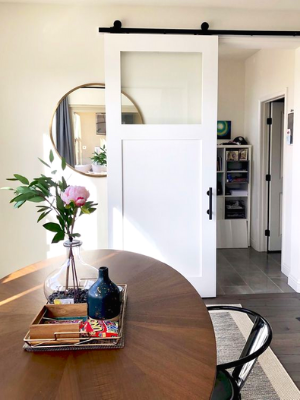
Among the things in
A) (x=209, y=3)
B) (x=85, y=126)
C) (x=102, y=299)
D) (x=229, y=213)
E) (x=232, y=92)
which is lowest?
(x=229, y=213)

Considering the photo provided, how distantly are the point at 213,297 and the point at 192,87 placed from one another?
2045mm

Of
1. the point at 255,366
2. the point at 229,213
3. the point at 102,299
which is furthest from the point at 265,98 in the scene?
the point at 102,299

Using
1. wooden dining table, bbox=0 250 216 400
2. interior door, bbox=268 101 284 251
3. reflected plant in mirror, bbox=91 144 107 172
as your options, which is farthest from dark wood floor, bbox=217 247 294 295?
wooden dining table, bbox=0 250 216 400

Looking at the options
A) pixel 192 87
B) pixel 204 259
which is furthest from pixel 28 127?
pixel 204 259

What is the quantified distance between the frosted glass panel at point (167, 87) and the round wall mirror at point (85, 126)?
0.12 metres

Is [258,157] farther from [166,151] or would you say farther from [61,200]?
[61,200]

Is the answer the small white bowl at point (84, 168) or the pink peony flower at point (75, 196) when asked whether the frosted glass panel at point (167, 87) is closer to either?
the small white bowl at point (84, 168)

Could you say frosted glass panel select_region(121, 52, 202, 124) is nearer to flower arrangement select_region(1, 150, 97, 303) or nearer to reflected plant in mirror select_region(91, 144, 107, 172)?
reflected plant in mirror select_region(91, 144, 107, 172)

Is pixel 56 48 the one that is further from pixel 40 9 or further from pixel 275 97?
pixel 275 97

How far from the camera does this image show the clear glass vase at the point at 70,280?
1309mm

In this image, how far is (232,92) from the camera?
538 centimetres

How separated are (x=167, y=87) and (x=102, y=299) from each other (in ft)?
8.09

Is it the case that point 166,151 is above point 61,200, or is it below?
above

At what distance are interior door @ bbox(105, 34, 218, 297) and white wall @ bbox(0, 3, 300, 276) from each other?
0.27m
